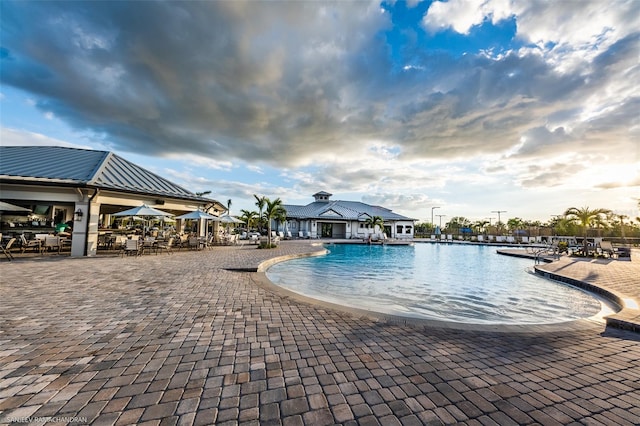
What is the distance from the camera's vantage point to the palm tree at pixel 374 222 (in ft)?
115

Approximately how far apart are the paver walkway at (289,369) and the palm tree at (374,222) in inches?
1231

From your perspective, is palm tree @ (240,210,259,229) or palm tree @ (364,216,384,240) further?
palm tree @ (364,216,384,240)

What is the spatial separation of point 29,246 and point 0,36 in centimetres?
818

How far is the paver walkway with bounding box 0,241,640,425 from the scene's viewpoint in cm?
188

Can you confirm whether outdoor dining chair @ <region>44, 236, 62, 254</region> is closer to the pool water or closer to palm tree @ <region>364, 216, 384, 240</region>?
the pool water

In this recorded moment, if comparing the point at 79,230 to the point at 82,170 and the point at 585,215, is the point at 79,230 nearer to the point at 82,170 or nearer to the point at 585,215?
the point at 82,170

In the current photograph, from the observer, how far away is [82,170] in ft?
39.1

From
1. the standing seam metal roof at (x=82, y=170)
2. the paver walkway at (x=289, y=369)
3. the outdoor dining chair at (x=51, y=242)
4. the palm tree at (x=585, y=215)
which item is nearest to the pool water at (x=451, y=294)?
the paver walkway at (x=289, y=369)

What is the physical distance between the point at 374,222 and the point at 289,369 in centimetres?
3382

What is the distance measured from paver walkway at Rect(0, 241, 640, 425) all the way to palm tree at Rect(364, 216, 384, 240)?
31256mm

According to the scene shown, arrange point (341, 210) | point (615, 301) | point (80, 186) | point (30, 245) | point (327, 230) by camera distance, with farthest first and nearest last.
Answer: point (327, 230)
point (341, 210)
point (30, 245)
point (80, 186)
point (615, 301)

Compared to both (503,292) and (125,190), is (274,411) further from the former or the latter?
(125,190)

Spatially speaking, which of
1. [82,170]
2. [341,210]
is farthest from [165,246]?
[341,210]

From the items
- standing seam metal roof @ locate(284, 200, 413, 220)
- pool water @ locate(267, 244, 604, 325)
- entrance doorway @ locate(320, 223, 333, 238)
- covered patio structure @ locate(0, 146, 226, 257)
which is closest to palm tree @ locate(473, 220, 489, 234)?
standing seam metal roof @ locate(284, 200, 413, 220)
